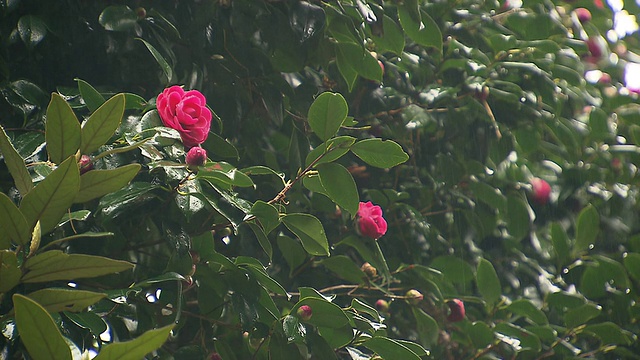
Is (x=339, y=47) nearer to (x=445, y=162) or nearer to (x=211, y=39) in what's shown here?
(x=211, y=39)

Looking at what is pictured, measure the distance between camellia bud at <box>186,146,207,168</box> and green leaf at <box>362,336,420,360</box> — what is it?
0.42 metres

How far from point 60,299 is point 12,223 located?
0.10 metres

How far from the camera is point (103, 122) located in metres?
0.86

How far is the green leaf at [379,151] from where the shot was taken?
3.74 feet

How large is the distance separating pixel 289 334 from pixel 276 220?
183mm

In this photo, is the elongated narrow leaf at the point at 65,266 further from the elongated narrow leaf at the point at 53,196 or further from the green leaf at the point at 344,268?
the green leaf at the point at 344,268

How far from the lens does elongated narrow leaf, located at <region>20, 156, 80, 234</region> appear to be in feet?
2.48

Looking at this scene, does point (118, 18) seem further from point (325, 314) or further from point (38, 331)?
point (38, 331)

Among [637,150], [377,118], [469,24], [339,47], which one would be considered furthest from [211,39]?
[637,150]

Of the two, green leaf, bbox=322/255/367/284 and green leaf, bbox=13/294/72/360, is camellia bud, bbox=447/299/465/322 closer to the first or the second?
green leaf, bbox=322/255/367/284

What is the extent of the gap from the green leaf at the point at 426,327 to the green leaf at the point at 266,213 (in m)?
0.59

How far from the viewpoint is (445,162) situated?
1.79 m

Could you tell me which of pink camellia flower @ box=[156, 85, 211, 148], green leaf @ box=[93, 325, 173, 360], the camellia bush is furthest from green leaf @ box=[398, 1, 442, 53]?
green leaf @ box=[93, 325, 173, 360]

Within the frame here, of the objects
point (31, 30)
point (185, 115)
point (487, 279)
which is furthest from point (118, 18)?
point (487, 279)
